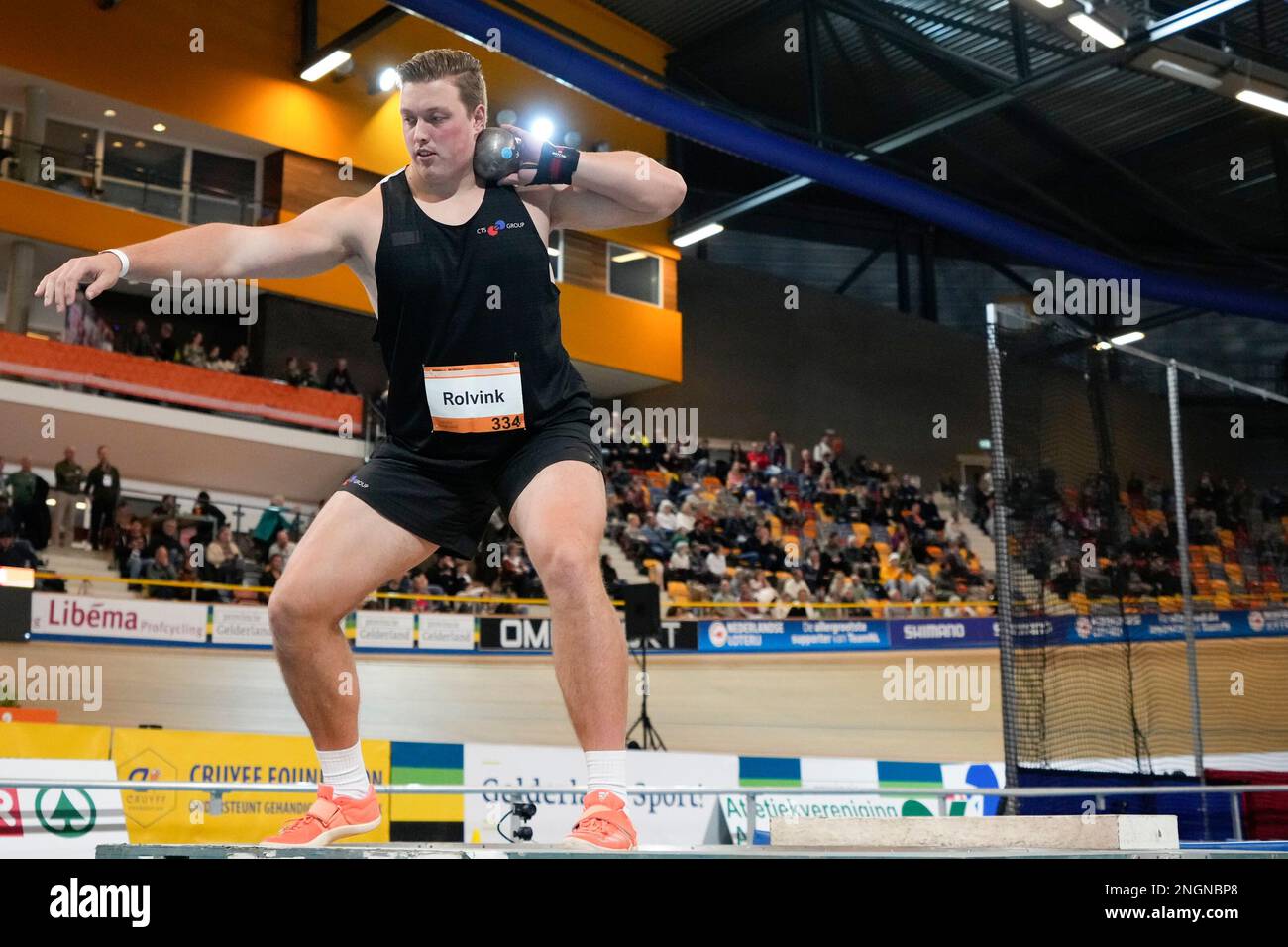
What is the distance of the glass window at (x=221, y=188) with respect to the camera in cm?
1864

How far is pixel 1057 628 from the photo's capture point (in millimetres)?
7918

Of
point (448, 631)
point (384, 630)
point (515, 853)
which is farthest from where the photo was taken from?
point (448, 631)

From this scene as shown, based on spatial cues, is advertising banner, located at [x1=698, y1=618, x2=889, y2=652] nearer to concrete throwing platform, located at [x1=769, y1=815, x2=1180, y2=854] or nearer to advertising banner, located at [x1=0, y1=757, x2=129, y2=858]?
advertising banner, located at [x1=0, y1=757, x2=129, y2=858]

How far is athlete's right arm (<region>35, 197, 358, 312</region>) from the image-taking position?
2.79 metres

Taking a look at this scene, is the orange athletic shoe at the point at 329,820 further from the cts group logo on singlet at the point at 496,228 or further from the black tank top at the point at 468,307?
the cts group logo on singlet at the point at 496,228

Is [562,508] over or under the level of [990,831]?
over

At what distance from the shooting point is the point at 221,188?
19.6 m

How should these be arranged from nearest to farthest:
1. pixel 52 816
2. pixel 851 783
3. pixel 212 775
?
pixel 52 816, pixel 212 775, pixel 851 783

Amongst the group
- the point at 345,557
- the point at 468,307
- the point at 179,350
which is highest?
the point at 179,350

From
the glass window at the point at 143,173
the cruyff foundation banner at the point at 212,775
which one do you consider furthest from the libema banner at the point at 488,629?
the glass window at the point at 143,173

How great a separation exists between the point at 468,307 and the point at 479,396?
225 mm

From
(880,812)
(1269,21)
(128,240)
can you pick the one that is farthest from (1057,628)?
(128,240)

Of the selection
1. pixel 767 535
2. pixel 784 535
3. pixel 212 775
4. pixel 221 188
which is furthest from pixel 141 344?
pixel 784 535

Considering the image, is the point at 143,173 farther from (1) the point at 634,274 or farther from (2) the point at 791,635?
(2) the point at 791,635
